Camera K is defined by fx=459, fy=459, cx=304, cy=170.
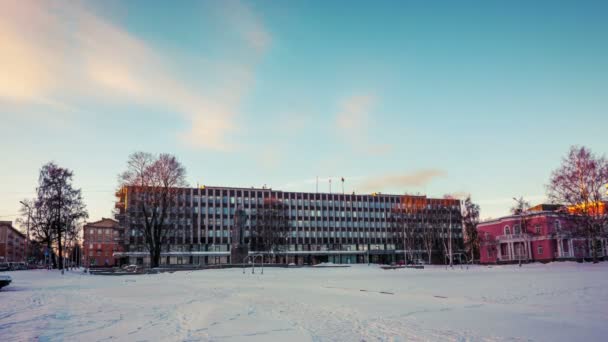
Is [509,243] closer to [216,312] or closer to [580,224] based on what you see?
[580,224]

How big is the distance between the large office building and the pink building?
14.3 metres

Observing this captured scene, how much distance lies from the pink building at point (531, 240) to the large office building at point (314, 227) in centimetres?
1430

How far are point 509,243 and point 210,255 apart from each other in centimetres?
7390

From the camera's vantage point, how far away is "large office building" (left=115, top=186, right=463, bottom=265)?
119 meters

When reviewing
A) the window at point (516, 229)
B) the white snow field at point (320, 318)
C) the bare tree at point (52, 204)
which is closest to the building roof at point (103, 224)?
the bare tree at point (52, 204)

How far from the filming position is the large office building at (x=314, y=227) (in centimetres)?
11919

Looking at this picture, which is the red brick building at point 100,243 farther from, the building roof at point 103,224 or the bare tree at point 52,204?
the bare tree at point 52,204

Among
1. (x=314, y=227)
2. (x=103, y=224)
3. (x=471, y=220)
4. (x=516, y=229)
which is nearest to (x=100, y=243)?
(x=103, y=224)

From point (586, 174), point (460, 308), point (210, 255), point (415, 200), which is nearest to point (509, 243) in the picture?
point (415, 200)

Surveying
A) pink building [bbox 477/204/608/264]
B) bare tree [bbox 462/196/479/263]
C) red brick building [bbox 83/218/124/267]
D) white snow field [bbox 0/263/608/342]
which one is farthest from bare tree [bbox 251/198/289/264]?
red brick building [bbox 83/218/124/267]

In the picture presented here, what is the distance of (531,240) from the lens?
86750 mm

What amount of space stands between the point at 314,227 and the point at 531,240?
6521 centimetres

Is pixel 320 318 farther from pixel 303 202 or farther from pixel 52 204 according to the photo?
pixel 303 202

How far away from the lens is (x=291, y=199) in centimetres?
13862
